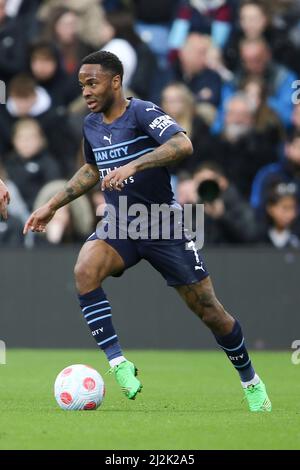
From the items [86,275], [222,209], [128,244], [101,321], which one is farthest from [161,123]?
[222,209]

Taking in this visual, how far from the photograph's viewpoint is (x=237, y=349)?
8742 millimetres

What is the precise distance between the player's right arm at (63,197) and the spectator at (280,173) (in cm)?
627

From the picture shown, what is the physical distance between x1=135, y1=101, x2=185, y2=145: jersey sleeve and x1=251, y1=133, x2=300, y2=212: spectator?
6.57 metres

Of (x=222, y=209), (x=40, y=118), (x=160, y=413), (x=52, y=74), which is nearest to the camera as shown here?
(x=160, y=413)

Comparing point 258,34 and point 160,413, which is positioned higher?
point 258,34

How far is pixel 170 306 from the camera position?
15.6m

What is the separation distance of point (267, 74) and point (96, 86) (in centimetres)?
792

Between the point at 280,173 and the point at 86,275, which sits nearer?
the point at 86,275

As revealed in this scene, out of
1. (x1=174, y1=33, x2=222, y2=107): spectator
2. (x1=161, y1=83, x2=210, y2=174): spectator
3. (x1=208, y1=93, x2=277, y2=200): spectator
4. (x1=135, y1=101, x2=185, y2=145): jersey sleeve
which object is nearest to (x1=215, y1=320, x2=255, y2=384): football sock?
(x1=135, y1=101, x2=185, y2=145): jersey sleeve

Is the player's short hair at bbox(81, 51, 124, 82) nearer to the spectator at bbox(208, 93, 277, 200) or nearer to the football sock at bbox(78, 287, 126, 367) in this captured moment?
the football sock at bbox(78, 287, 126, 367)

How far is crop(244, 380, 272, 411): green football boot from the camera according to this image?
28.4 feet

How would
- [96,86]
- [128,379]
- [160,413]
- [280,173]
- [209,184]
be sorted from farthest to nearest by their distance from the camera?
[280,173], [209,184], [96,86], [128,379], [160,413]

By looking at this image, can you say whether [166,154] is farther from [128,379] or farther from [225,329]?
[128,379]

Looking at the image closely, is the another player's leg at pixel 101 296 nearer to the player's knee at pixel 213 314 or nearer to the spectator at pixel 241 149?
the player's knee at pixel 213 314
